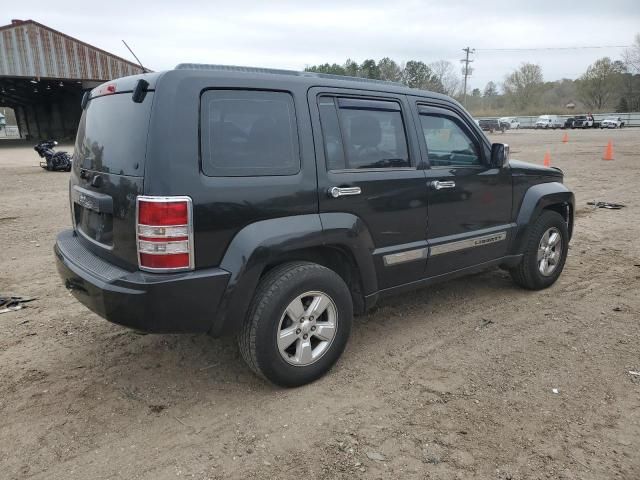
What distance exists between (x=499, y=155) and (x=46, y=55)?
32.2 metres

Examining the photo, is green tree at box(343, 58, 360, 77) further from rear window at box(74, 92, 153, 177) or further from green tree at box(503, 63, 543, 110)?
rear window at box(74, 92, 153, 177)

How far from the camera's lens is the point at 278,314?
3.00 meters

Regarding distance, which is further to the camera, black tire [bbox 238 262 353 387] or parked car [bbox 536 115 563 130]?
parked car [bbox 536 115 563 130]

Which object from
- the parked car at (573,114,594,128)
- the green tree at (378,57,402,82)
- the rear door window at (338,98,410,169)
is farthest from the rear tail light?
the green tree at (378,57,402,82)

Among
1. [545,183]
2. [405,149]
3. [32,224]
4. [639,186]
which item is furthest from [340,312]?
[639,186]

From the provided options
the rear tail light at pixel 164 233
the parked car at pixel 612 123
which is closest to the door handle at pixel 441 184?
the rear tail light at pixel 164 233

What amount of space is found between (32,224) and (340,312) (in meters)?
6.96

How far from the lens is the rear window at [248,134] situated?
2.81 m

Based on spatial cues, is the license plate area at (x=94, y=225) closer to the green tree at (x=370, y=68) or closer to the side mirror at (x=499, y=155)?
the side mirror at (x=499, y=155)

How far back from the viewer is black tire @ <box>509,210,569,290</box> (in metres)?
4.78

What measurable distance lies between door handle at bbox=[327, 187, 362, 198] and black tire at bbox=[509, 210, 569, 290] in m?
2.27

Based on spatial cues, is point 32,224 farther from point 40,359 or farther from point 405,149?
point 405,149

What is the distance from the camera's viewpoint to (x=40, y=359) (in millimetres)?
3623

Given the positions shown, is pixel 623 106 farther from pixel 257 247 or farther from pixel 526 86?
pixel 257 247
